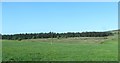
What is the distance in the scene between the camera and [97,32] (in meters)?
127

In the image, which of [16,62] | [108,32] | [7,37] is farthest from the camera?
[108,32]

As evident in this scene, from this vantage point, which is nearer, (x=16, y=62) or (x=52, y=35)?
(x=16, y=62)

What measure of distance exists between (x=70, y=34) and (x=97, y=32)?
14843 millimetres

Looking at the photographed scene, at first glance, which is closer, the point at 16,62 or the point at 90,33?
the point at 16,62

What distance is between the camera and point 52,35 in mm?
121500

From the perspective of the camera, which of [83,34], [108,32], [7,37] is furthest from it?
[83,34]

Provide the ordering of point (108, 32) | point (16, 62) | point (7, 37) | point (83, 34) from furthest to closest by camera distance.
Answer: point (83, 34), point (108, 32), point (7, 37), point (16, 62)

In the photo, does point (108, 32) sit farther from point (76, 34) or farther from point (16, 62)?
point (16, 62)

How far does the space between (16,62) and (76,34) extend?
11290cm

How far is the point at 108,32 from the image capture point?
12538 cm

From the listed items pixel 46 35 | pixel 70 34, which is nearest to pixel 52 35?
pixel 46 35

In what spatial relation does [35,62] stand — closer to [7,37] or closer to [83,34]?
[7,37]

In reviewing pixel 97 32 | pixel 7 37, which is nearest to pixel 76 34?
pixel 97 32

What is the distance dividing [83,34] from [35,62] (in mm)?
108717
